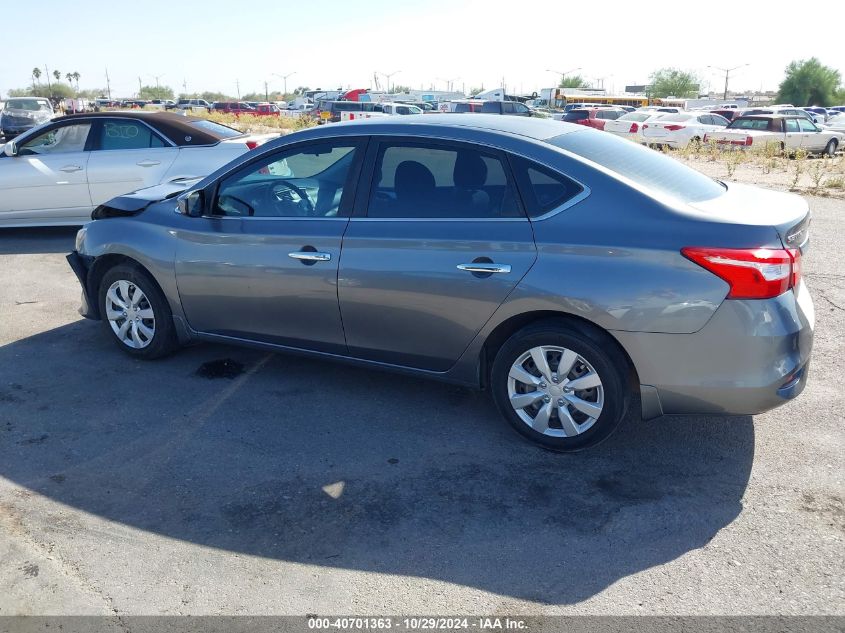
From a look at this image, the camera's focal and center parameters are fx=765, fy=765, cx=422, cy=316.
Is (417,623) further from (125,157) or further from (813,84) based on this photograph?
(813,84)

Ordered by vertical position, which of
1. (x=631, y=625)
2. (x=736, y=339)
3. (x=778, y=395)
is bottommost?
(x=631, y=625)

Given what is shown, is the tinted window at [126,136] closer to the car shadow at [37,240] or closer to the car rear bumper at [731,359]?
the car shadow at [37,240]

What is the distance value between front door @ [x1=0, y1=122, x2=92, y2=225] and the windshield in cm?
2389

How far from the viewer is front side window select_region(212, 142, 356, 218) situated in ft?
15.8

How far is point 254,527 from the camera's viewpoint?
360 cm

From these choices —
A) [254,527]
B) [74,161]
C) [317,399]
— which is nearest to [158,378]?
[317,399]

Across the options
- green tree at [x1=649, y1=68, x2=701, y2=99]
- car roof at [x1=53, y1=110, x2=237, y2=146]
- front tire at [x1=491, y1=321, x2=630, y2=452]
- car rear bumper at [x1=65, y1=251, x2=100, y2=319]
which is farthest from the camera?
green tree at [x1=649, y1=68, x2=701, y2=99]

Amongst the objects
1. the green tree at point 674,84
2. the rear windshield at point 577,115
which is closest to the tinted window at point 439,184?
the rear windshield at point 577,115

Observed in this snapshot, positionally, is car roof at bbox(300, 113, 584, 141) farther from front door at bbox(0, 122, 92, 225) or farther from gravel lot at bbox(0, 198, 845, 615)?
front door at bbox(0, 122, 92, 225)

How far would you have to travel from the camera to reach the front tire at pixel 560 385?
401 cm

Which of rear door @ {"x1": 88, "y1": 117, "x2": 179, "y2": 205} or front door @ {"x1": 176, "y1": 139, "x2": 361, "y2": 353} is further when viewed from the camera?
rear door @ {"x1": 88, "y1": 117, "x2": 179, "y2": 205}

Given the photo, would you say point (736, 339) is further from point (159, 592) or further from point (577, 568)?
point (159, 592)

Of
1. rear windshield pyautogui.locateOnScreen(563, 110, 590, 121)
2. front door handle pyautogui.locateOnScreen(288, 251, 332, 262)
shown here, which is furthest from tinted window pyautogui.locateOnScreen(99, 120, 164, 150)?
rear windshield pyautogui.locateOnScreen(563, 110, 590, 121)

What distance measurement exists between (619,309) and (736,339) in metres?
0.57
